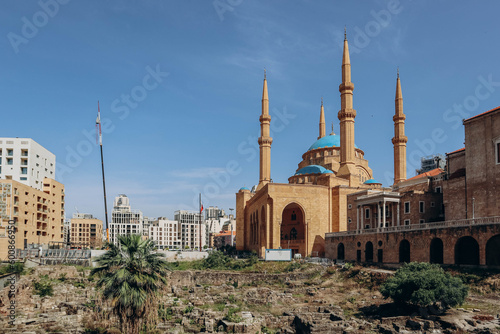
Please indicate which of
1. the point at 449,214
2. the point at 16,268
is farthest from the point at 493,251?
the point at 16,268

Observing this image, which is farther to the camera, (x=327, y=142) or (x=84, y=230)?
(x=84, y=230)

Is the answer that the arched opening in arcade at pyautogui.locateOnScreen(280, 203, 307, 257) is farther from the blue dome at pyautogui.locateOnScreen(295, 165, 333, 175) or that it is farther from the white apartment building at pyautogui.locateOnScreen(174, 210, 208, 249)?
the white apartment building at pyautogui.locateOnScreen(174, 210, 208, 249)

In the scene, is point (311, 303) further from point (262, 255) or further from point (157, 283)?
point (262, 255)

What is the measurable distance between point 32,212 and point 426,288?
5320 cm

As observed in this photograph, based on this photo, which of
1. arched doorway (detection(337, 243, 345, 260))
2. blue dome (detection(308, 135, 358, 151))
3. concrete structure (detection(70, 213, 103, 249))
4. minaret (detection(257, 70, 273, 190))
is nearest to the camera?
arched doorway (detection(337, 243, 345, 260))

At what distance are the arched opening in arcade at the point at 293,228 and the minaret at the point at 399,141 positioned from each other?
16126mm

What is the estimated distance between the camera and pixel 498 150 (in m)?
42.6

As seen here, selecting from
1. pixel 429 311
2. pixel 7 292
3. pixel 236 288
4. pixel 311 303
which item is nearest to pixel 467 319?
pixel 429 311

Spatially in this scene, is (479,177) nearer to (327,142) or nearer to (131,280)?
(131,280)

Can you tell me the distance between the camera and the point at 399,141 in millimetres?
70875

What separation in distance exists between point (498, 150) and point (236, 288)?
1127 inches

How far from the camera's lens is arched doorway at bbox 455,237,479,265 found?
41406 millimetres

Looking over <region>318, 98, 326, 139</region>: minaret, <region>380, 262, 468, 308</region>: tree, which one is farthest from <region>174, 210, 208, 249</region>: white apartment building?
<region>380, 262, 468, 308</region>: tree

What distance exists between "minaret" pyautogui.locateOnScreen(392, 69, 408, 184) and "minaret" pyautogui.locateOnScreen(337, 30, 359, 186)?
22.6 ft
